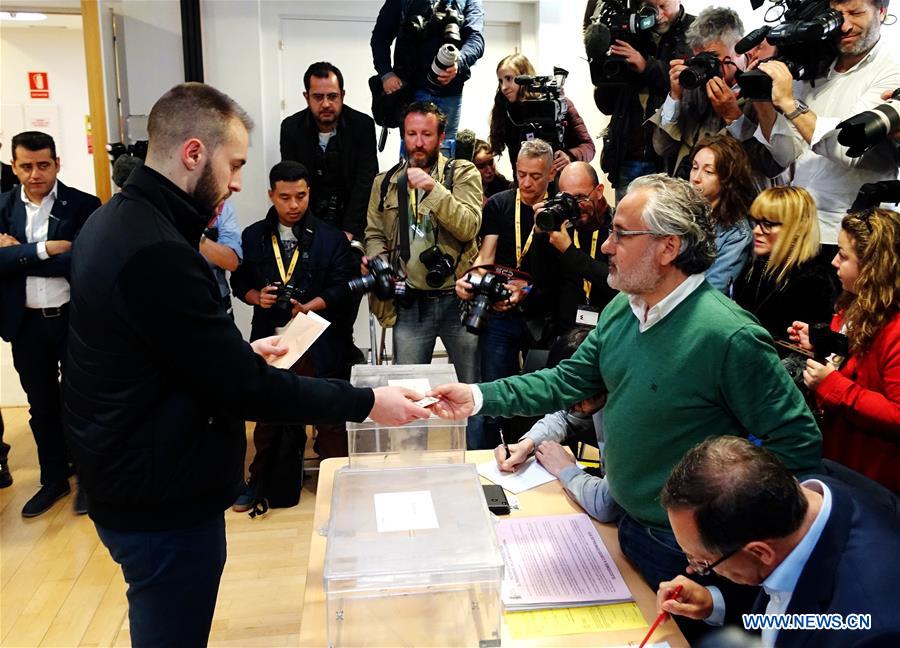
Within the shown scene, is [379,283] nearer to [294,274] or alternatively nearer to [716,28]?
[294,274]

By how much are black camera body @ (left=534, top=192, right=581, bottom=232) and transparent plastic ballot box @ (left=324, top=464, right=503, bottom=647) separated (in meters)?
1.71

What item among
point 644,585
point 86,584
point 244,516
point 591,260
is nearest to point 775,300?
point 591,260

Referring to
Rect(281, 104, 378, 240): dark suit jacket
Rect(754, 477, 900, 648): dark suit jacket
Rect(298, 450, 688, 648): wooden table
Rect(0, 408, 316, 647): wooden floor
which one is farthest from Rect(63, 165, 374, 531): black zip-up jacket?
Rect(281, 104, 378, 240): dark suit jacket

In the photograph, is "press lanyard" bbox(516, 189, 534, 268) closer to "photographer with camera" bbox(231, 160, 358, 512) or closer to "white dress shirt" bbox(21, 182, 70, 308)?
"photographer with camera" bbox(231, 160, 358, 512)

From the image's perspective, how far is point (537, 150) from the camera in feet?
A: 10.7

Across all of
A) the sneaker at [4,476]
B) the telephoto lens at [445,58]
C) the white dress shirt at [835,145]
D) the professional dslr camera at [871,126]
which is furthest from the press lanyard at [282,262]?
the professional dslr camera at [871,126]

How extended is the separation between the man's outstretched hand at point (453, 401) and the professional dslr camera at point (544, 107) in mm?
1893

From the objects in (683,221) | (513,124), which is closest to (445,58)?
(513,124)

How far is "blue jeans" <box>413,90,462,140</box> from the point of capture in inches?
151

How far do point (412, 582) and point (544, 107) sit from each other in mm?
2604

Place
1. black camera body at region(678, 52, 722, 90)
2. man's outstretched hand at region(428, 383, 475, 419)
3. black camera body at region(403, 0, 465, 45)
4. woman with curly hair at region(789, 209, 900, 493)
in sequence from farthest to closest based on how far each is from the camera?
1. black camera body at region(403, 0, 465, 45)
2. black camera body at region(678, 52, 722, 90)
3. woman with curly hair at region(789, 209, 900, 493)
4. man's outstretched hand at region(428, 383, 475, 419)

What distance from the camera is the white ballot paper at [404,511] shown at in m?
1.40

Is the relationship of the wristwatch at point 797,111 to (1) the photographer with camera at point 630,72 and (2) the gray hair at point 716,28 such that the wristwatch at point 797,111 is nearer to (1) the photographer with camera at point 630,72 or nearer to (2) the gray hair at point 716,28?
(2) the gray hair at point 716,28

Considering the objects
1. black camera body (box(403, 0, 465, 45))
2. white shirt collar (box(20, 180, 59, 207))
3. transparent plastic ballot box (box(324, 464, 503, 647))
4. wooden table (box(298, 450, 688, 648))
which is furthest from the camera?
black camera body (box(403, 0, 465, 45))
